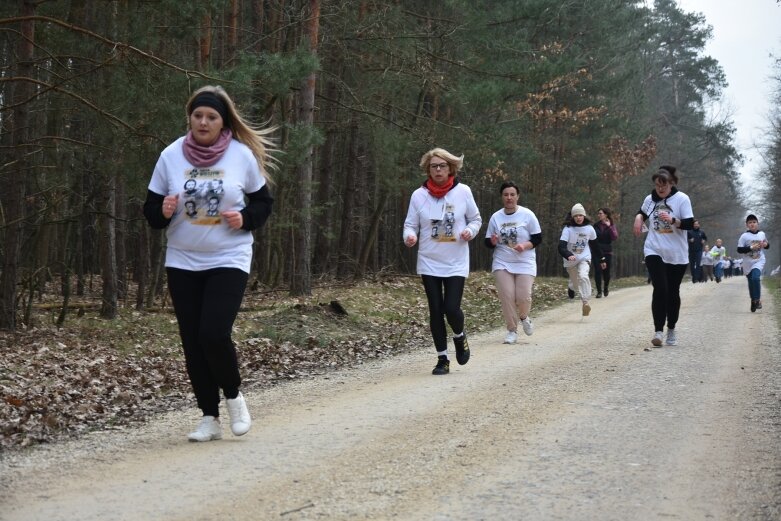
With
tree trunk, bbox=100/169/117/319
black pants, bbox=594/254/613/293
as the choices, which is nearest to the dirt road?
tree trunk, bbox=100/169/117/319

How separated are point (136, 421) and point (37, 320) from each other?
28.3 ft

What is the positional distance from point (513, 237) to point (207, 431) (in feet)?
24.0

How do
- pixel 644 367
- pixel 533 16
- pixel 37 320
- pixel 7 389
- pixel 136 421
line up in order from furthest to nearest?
pixel 533 16 < pixel 37 320 < pixel 644 367 < pixel 7 389 < pixel 136 421

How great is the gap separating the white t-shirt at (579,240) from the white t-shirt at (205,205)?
44.7 ft

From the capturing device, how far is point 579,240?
64.4 ft

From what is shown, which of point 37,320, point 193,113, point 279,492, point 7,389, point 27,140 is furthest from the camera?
point 37,320

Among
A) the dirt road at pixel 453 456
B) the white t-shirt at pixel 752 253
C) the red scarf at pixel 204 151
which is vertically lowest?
the dirt road at pixel 453 456

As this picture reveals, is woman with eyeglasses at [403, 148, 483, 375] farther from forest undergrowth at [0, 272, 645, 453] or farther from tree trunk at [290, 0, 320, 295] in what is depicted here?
tree trunk at [290, 0, 320, 295]

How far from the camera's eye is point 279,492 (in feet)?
17.1

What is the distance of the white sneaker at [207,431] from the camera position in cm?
663

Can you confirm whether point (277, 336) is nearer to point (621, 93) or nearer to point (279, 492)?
point (279, 492)

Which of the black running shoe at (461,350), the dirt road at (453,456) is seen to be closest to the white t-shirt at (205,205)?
the dirt road at (453,456)

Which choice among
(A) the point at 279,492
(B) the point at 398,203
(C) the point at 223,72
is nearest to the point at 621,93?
(B) the point at 398,203

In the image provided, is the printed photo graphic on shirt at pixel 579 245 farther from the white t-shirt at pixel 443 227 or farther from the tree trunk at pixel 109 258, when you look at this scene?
the white t-shirt at pixel 443 227
